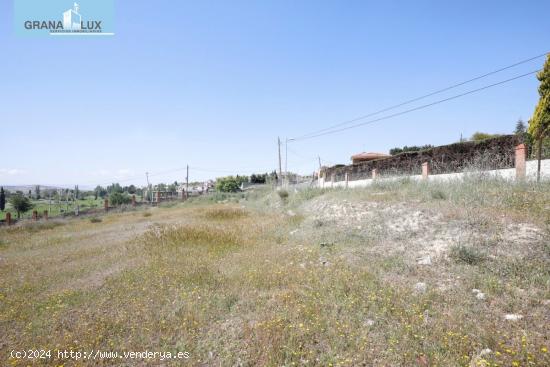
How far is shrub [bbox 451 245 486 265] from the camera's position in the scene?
4.53 meters

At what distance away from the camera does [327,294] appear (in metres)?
4.07

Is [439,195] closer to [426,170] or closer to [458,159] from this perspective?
[426,170]

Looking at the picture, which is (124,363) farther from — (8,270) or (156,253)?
(8,270)

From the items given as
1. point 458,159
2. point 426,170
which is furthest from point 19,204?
point 458,159

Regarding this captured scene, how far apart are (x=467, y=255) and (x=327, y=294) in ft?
8.90

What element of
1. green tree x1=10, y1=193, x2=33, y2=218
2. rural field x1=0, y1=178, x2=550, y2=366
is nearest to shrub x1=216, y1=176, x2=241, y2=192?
green tree x1=10, y1=193, x2=33, y2=218

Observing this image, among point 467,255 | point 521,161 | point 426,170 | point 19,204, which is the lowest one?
point 19,204

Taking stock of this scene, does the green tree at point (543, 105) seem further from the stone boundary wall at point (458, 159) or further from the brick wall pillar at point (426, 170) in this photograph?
the brick wall pillar at point (426, 170)

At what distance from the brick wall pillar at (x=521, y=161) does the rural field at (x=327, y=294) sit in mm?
1808

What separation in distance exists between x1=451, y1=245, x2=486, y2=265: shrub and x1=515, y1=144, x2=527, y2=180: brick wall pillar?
5993 mm

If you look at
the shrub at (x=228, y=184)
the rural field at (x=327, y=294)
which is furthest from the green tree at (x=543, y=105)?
the shrub at (x=228, y=184)

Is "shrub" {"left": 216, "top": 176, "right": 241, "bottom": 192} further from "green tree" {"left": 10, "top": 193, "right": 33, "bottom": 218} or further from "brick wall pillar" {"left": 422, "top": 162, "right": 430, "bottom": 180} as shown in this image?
"brick wall pillar" {"left": 422, "top": 162, "right": 430, "bottom": 180}

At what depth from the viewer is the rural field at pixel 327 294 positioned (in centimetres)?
288

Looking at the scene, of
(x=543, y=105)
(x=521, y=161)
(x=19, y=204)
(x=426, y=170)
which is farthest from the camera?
(x=19, y=204)
